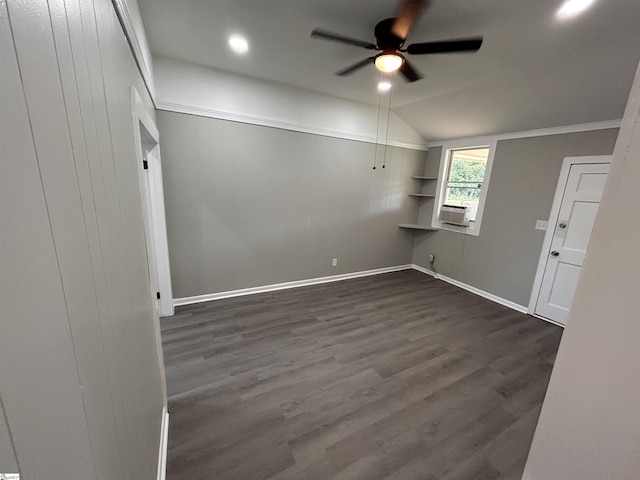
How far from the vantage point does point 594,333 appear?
0.53 meters

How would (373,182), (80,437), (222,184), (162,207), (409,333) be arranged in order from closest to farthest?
(80,437) → (162,207) → (409,333) → (222,184) → (373,182)

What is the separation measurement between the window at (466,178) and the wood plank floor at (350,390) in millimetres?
1906

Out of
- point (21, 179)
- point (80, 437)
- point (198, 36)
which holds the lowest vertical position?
point (80, 437)

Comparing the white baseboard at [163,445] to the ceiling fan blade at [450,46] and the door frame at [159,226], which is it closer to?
the door frame at [159,226]

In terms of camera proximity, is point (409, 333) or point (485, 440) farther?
point (409, 333)

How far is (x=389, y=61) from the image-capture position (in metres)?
2.05

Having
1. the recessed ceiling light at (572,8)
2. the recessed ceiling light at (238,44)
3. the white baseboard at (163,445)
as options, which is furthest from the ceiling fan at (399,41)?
the white baseboard at (163,445)

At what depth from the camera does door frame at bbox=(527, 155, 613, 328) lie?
2987mm

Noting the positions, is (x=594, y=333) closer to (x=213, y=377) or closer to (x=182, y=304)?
(x=213, y=377)

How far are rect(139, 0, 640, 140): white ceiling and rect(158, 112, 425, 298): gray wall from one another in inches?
30.8

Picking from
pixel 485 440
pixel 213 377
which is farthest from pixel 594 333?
pixel 213 377

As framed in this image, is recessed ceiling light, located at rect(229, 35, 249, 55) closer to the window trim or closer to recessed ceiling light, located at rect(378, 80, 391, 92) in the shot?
recessed ceiling light, located at rect(378, 80, 391, 92)

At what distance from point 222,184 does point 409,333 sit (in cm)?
289

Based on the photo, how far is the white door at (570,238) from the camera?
292 cm
